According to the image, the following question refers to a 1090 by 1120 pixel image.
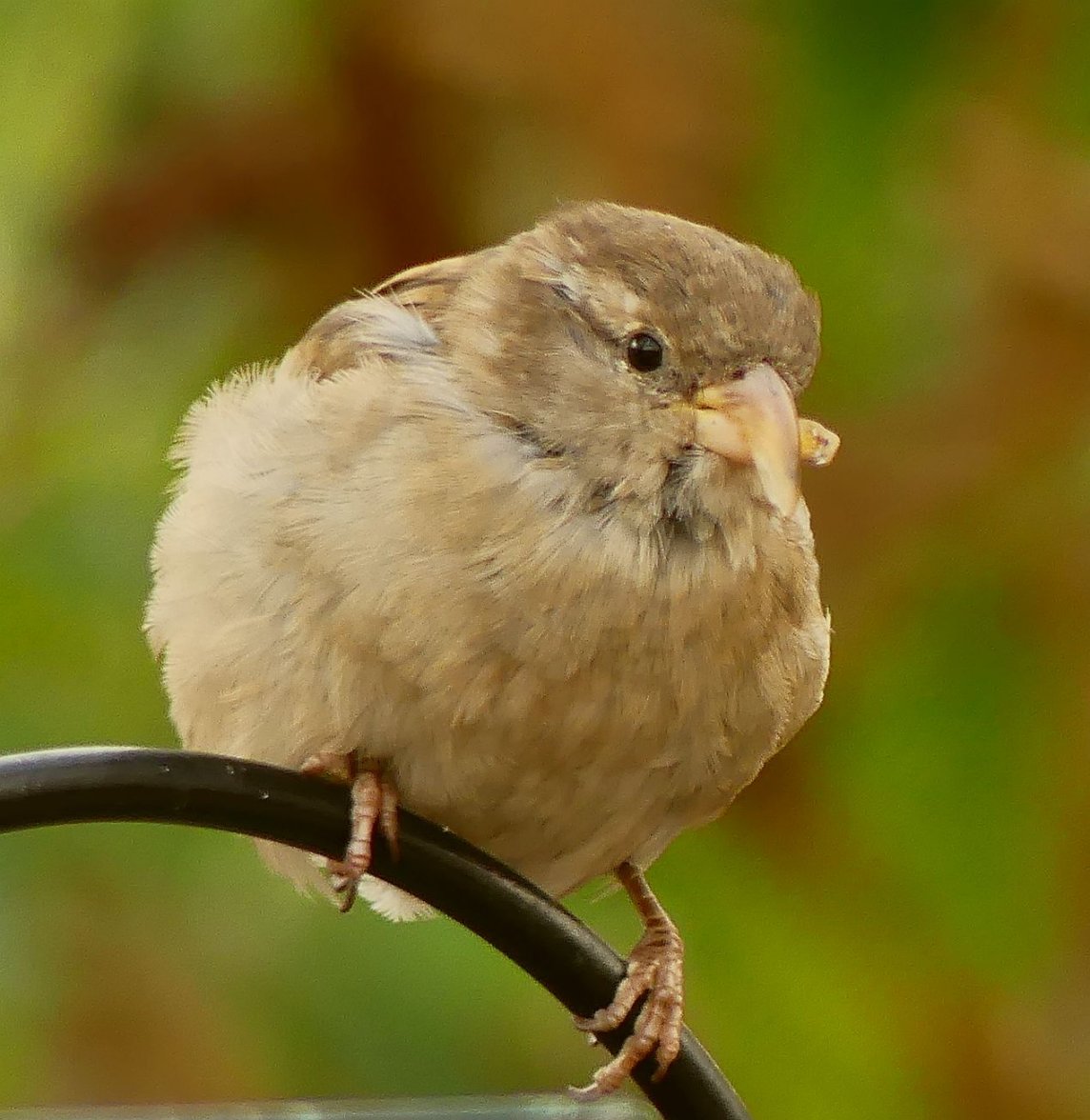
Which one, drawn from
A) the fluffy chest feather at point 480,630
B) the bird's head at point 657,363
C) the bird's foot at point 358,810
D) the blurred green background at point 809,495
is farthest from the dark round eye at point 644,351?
the blurred green background at point 809,495

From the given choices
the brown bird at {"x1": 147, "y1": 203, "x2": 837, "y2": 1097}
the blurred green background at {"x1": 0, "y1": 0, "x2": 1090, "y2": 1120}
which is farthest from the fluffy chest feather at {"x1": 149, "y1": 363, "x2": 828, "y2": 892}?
the blurred green background at {"x1": 0, "y1": 0, "x2": 1090, "y2": 1120}

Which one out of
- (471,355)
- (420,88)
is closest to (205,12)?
(420,88)

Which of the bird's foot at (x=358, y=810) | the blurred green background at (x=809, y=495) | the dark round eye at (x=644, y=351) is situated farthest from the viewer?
the blurred green background at (x=809, y=495)

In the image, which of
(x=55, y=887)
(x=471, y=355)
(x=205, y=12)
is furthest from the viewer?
(x=55, y=887)

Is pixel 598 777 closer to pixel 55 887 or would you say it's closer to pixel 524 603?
pixel 524 603

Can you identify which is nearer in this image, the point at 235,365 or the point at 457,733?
the point at 457,733

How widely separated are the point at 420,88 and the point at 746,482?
93cm

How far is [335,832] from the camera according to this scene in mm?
1510

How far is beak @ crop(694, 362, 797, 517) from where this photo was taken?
5.09ft

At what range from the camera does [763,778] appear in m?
2.37

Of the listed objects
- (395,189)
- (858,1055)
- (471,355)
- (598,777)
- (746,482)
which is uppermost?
(395,189)

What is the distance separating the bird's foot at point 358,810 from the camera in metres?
1.54

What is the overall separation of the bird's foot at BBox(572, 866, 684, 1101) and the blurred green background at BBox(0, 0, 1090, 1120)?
0.21 m

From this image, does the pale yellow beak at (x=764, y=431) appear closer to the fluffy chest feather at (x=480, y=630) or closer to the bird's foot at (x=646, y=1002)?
the fluffy chest feather at (x=480, y=630)
